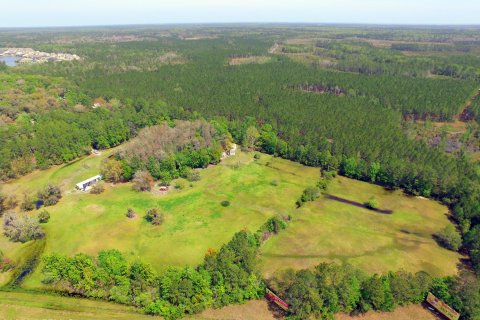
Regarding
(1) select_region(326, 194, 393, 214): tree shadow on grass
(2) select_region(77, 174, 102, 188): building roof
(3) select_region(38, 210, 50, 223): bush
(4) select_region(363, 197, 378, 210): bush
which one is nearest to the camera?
(3) select_region(38, 210, 50, 223): bush

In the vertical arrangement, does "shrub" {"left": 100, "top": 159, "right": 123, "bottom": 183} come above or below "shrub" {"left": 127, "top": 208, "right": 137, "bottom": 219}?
above

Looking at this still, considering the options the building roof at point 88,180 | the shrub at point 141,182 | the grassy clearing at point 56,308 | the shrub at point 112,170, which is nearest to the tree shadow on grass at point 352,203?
the shrub at point 141,182

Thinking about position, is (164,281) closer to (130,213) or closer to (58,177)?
(130,213)

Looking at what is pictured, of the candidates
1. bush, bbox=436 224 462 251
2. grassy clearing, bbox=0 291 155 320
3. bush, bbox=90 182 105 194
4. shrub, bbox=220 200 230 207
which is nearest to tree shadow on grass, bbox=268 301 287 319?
grassy clearing, bbox=0 291 155 320

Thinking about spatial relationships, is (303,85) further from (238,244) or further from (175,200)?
(238,244)

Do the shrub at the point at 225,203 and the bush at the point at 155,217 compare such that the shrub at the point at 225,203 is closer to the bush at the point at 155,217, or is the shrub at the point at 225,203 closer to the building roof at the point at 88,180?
the bush at the point at 155,217

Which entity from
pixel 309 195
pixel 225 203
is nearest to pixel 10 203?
pixel 225 203

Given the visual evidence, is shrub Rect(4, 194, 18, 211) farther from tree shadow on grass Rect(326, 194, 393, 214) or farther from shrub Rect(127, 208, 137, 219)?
tree shadow on grass Rect(326, 194, 393, 214)
